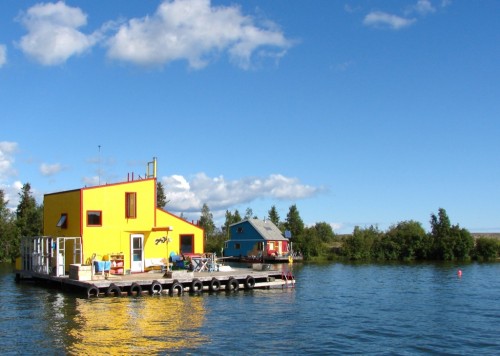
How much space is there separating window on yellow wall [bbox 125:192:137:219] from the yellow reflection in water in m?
8.22

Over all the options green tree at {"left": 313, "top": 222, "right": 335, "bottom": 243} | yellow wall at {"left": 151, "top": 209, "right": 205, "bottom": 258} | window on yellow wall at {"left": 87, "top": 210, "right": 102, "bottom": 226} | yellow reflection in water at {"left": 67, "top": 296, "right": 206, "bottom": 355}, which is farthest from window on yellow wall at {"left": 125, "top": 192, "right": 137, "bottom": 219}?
green tree at {"left": 313, "top": 222, "right": 335, "bottom": 243}

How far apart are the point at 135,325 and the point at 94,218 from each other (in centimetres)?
1467

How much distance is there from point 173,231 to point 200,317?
50.3 feet

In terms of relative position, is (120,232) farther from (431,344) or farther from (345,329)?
(431,344)

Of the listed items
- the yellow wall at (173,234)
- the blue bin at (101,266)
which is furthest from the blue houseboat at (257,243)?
the blue bin at (101,266)

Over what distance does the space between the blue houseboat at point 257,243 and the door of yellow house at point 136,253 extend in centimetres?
4332

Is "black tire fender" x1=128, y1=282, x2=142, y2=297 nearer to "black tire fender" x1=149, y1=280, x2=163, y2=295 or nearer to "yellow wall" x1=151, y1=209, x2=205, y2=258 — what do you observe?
"black tire fender" x1=149, y1=280, x2=163, y2=295

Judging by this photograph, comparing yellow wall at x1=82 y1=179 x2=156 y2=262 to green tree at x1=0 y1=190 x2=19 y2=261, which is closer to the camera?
yellow wall at x1=82 y1=179 x2=156 y2=262

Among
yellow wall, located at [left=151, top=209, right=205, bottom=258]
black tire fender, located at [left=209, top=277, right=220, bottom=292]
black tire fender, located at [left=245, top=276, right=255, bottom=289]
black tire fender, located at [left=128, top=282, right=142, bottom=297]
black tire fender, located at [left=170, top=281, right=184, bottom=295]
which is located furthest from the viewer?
yellow wall, located at [left=151, top=209, right=205, bottom=258]

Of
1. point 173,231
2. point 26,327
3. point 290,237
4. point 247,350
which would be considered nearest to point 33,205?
point 290,237

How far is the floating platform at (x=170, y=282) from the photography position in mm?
32094

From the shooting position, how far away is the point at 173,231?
40.6 m

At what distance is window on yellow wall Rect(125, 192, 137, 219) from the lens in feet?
125

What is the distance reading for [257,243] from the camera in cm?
8569
